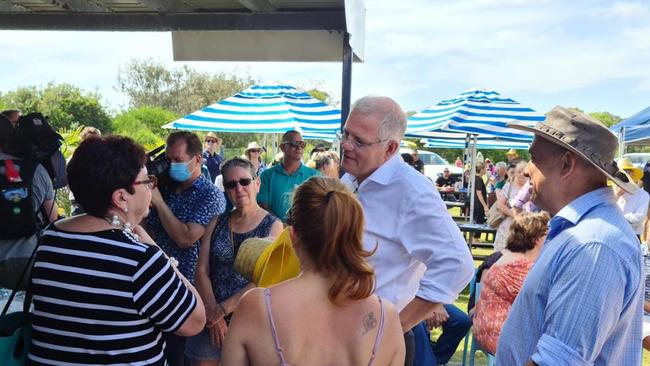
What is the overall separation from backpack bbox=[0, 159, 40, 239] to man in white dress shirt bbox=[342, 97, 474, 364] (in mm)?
2235

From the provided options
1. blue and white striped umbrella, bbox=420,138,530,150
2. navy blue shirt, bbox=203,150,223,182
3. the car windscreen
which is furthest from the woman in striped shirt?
the car windscreen

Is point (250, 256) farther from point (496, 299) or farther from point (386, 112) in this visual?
point (496, 299)

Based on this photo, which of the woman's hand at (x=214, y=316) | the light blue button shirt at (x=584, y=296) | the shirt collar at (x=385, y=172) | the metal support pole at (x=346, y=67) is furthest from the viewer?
the metal support pole at (x=346, y=67)

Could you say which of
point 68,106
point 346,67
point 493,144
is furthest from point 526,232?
point 68,106

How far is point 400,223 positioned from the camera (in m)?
2.29

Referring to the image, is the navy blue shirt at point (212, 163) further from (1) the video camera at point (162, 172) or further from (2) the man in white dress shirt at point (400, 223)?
(2) the man in white dress shirt at point (400, 223)

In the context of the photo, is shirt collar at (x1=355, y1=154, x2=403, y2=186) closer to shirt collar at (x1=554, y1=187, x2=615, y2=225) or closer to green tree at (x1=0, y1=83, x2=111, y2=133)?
shirt collar at (x1=554, y1=187, x2=615, y2=225)

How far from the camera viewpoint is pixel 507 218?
288 inches

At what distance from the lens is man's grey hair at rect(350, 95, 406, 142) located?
240cm

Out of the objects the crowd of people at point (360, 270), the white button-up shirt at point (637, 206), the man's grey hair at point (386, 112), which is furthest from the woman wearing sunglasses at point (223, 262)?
the white button-up shirt at point (637, 206)

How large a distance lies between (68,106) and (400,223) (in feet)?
105

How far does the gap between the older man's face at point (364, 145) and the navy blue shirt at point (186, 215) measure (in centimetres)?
125

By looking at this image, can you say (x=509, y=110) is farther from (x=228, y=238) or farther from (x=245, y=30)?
(x=228, y=238)

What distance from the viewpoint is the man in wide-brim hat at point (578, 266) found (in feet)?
4.84
